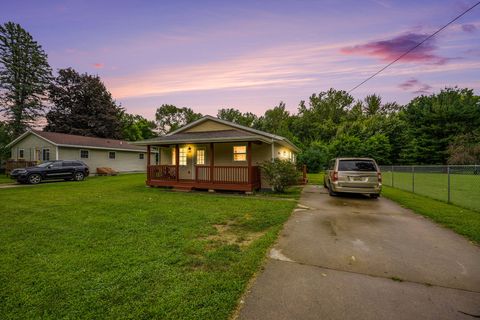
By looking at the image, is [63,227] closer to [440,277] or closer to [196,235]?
[196,235]

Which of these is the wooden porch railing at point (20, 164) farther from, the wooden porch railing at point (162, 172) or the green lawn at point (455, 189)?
the green lawn at point (455, 189)

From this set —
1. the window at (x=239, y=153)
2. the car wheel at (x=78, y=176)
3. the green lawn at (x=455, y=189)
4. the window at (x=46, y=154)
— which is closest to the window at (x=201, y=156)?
the window at (x=239, y=153)

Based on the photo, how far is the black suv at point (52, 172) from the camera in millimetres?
14664

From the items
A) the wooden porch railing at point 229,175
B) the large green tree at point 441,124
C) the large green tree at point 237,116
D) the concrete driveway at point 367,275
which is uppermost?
the large green tree at point 237,116

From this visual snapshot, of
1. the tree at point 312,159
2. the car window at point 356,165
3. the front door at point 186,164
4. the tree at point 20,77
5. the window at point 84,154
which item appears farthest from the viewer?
the tree at point 20,77

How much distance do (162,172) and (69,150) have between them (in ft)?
44.1

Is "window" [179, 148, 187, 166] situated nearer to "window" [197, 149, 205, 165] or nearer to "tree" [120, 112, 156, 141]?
"window" [197, 149, 205, 165]

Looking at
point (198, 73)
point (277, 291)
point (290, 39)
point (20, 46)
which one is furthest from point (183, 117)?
point (277, 291)

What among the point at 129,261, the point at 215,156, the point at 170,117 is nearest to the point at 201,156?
the point at 215,156

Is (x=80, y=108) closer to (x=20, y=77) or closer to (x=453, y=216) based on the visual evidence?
(x=20, y=77)

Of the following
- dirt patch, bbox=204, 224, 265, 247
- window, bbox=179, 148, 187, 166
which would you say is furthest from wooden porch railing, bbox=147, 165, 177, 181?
dirt patch, bbox=204, 224, 265, 247

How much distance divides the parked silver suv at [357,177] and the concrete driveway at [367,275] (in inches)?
132

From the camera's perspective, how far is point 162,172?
13258 mm

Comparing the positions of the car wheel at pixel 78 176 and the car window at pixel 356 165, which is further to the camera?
the car wheel at pixel 78 176
